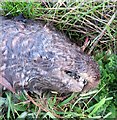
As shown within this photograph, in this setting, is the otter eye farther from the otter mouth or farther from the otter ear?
the otter ear

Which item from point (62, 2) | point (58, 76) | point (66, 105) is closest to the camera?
point (58, 76)

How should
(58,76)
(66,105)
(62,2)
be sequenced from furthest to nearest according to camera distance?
(62,2), (66,105), (58,76)

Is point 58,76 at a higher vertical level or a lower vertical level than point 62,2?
lower

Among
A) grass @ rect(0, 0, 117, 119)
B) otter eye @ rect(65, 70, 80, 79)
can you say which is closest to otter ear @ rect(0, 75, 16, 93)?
grass @ rect(0, 0, 117, 119)

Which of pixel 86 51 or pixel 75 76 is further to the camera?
pixel 86 51

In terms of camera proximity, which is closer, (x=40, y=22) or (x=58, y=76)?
(x=58, y=76)

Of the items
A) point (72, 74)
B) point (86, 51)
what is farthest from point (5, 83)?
Result: point (86, 51)

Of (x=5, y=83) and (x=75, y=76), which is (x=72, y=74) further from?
(x=5, y=83)

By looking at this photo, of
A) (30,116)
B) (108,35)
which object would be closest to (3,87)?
(30,116)

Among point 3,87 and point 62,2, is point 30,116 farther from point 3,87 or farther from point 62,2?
point 62,2
